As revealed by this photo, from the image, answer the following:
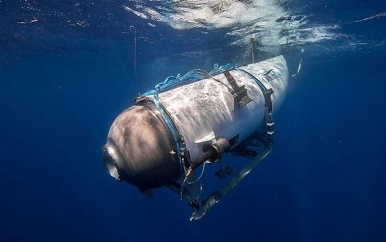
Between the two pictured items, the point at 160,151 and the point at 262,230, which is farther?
the point at 262,230

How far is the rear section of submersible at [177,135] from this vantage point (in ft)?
12.0

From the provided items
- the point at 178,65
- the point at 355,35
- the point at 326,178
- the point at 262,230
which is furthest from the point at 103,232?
the point at 355,35

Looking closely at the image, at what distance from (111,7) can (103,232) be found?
71.4ft

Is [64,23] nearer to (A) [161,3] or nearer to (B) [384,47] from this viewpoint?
(A) [161,3]

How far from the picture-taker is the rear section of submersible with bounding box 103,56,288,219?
12.0ft

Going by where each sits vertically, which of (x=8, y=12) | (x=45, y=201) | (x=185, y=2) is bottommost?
(x=45, y=201)

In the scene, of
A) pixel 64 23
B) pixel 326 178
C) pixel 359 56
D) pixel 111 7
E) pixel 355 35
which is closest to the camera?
pixel 111 7

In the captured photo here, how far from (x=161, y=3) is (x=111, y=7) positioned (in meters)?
2.08

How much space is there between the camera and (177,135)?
3.69 metres

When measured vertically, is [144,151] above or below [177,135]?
below

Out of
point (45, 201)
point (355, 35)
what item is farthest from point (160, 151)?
point (45, 201)

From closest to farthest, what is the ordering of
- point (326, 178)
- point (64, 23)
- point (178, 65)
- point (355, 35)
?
point (64, 23) → point (355, 35) → point (178, 65) → point (326, 178)

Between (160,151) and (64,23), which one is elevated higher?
(64,23)

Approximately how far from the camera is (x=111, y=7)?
9.70 meters
